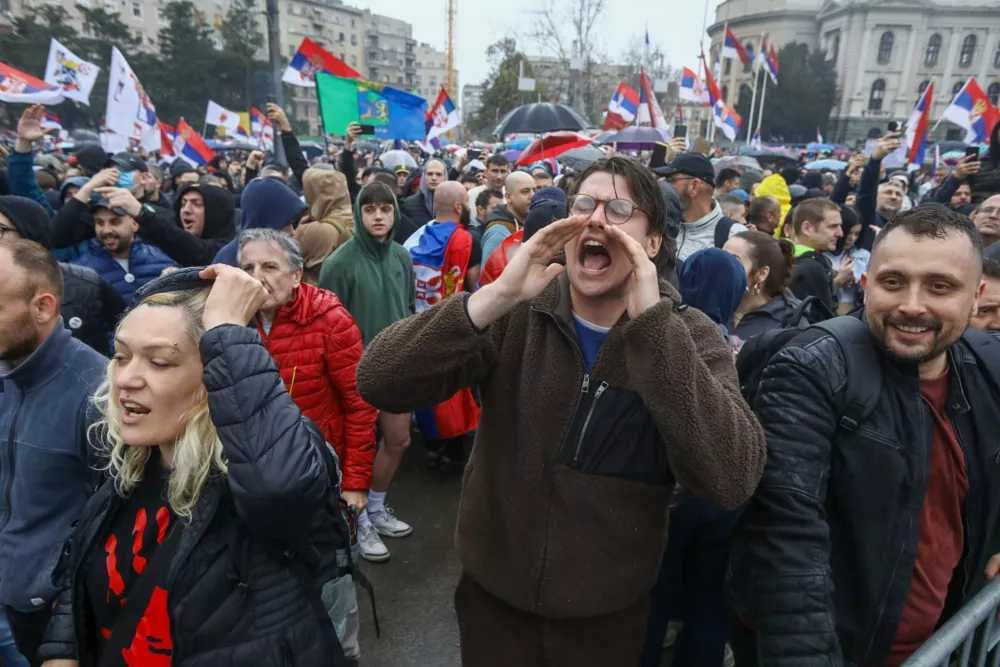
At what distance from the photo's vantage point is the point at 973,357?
1.66m

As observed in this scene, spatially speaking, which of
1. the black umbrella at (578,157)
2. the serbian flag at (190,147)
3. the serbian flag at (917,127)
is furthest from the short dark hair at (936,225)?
the serbian flag at (190,147)

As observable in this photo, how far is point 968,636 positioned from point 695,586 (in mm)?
1071

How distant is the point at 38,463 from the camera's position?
205cm

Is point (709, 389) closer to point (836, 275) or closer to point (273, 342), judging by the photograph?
point (273, 342)

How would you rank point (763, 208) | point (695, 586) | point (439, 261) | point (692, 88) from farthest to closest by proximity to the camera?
point (692, 88), point (763, 208), point (439, 261), point (695, 586)

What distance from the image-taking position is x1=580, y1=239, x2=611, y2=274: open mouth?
1741 millimetres

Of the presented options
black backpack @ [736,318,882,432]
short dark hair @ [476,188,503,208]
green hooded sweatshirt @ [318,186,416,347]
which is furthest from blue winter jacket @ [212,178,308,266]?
short dark hair @ [476,188,503,208]

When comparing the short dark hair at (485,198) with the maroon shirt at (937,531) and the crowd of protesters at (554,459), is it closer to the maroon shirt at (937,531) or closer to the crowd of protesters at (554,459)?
the crowd of protesters at (554,459)

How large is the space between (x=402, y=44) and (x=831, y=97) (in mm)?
72809

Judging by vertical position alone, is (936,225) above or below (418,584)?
above

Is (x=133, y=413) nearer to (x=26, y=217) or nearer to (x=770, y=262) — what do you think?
(x=26, y=217)

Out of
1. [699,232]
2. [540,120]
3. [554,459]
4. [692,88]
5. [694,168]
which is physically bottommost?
[554,459]

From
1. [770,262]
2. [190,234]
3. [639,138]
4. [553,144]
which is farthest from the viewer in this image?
[639,138]

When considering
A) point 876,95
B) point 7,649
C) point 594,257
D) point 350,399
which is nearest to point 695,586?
point 594,257
